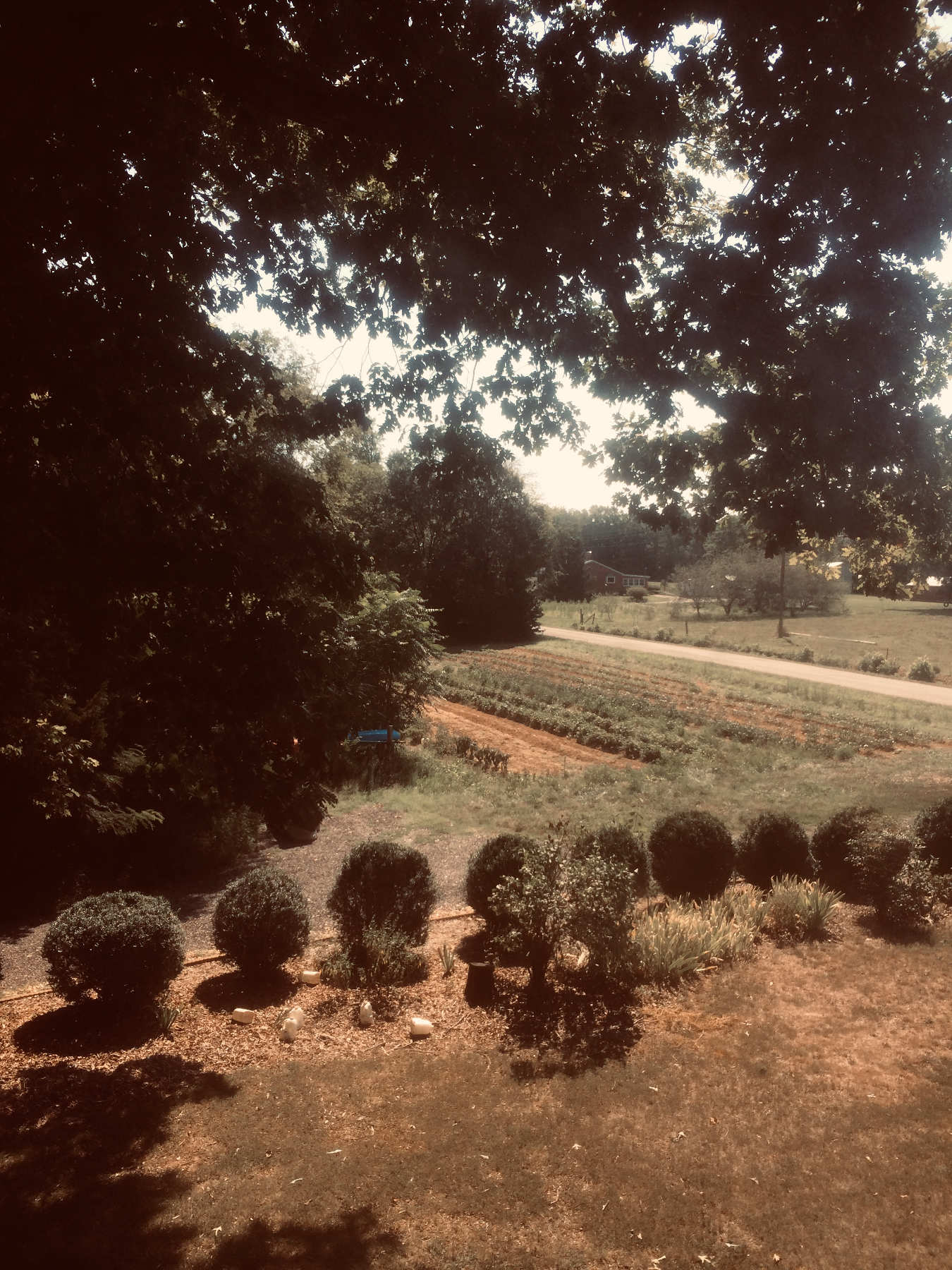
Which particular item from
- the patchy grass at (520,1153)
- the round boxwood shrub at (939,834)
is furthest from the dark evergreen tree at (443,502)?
the round boxwood shrub at (939,834)

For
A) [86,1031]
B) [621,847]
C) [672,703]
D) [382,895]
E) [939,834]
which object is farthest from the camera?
[672,703]

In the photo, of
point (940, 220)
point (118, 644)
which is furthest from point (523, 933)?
point (940, 220)

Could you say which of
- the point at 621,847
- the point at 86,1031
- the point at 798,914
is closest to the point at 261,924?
the point at 86,1031

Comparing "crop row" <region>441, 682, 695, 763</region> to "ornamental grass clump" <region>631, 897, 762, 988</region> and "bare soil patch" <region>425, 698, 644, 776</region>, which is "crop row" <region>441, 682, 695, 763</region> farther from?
"ornamental grass clump" <region>631, 897, 762, 988</region>

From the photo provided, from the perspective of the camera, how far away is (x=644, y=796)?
56.2ft

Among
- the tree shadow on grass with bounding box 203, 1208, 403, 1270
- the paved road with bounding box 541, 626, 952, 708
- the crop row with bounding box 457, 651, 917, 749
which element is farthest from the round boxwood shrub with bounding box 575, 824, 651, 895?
the paved road with bounding box 541, 626, 952, 708

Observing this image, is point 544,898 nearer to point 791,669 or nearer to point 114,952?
point 114,952

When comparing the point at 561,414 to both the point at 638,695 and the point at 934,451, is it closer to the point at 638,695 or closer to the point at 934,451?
the point at 934,451

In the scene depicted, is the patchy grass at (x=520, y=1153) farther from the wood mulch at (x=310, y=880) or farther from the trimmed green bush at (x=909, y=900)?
the wood mulch at (x=310, y=880)

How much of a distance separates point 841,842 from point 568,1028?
5.35 meters

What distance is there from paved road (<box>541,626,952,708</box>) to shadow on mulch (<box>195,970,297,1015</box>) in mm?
26016

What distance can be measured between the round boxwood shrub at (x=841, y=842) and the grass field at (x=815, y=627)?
26355 mm

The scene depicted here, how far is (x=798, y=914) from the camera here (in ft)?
32.4

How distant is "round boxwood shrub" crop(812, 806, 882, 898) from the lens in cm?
1099
